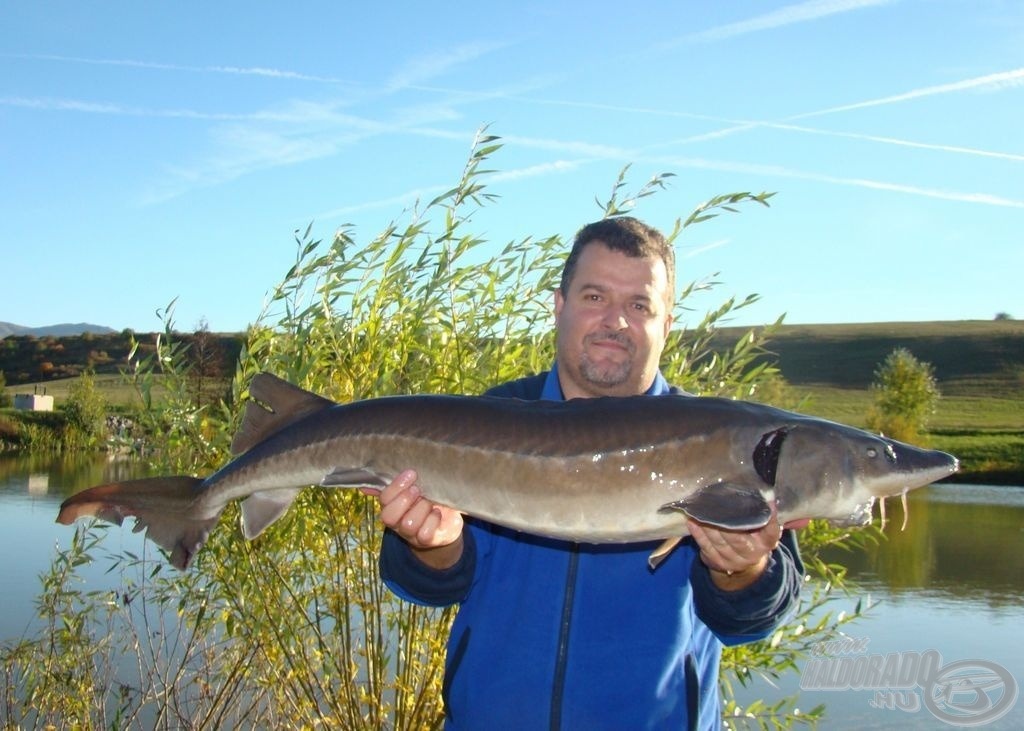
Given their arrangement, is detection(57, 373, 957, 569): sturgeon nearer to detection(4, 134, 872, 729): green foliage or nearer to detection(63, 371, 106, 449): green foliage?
detection(4, 134, 872, 729): green foliage

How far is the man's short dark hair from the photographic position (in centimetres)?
387

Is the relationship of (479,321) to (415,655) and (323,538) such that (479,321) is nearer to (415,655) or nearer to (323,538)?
(323,538)

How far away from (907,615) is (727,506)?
1401 cm

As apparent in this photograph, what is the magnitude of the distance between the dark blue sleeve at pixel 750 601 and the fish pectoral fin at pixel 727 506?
0.86 feet

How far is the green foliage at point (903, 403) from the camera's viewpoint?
50312 millimetres

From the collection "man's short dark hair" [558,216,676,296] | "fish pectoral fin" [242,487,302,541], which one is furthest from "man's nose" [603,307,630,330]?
"fish pectoral fin" [242,487,302,541]

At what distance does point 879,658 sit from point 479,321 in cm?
889

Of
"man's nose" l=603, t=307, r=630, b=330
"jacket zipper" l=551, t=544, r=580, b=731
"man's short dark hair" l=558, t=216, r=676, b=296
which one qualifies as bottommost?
"jacket zipper" l=551, t=544, r=580, b=731

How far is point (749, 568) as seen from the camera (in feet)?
10.5

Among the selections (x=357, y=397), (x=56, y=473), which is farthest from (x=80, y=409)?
(x=357, y=397)

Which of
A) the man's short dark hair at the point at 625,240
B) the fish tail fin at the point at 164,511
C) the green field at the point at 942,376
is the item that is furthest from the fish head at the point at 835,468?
the green field at the point at 942,376

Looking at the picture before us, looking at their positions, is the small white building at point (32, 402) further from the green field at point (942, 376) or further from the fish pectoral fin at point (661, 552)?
the fish pectoral fin at point (661, 552)

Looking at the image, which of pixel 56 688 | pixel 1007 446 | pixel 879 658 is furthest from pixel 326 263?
pixel 1007 446

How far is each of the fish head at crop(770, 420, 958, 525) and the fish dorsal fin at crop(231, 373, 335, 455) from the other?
184 cm
